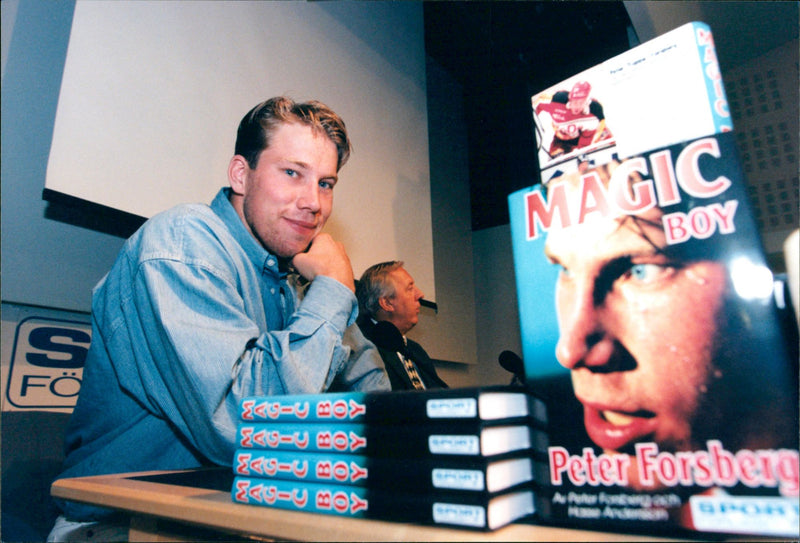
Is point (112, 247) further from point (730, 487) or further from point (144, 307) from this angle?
point (730, 487)

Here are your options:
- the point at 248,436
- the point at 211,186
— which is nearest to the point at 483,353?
the point at 211,186

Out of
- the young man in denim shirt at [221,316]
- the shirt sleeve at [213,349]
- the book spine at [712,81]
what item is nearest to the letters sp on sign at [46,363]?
the young man in denim shirt at [221,316]

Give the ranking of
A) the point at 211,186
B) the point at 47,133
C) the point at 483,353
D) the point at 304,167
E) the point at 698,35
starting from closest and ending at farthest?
the point at 698,35 < the point at 304,167 < the point at 47,133 < the point at 211,186 < the point at 483,353

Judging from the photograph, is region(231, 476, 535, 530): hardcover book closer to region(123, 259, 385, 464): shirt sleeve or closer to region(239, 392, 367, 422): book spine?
region(239, 392, 367, 422): book spine

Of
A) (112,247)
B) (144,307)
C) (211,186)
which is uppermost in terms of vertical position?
(211,186)

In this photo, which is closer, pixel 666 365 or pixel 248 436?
pixel 666 365

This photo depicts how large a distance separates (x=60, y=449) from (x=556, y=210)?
4.14 ft

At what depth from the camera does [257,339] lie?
69cm

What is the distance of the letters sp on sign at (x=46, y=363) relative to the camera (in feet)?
3.55

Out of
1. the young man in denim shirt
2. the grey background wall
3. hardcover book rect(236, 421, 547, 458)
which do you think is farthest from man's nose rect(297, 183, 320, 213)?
hardcover book rect(236, 421, 547, 458)

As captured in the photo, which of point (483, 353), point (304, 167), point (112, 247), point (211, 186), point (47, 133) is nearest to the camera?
point (304, 167)

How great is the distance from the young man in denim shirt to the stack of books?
228 millimetres

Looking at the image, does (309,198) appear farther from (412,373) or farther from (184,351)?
(412,373)

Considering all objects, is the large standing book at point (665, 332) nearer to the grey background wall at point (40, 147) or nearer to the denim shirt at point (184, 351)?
the denim shirt at point (184, 351)
